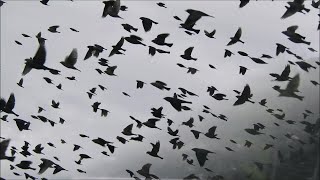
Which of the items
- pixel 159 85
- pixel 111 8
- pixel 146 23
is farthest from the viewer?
pixel 159 85

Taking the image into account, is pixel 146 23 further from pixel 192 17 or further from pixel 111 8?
pixel 192 17

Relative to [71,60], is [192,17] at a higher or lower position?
higher

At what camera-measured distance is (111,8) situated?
15.3 meters

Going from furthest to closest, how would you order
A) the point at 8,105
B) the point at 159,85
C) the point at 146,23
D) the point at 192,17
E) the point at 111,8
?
the point at 159,85 < the point at 146,23 < the point at 8,105 < the point at 111,8 < the point at 192,17

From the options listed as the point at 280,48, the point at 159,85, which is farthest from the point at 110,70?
the point at 280,48

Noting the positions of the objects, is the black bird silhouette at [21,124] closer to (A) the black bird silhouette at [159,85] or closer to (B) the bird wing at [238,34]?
(A) the black bird silhouette at [159,85]

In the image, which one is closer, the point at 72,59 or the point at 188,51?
the point at 72,59

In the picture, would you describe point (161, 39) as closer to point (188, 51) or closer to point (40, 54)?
point (188, 51)

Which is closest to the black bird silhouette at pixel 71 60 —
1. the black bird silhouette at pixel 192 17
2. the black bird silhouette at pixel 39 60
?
the black bird silhouette at pixel 39 60

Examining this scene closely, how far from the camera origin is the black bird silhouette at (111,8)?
1519cm

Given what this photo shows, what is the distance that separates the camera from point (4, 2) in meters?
17.2

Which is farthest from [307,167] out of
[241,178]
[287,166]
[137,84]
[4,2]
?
[4,2]

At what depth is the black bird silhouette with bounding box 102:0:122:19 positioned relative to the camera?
15188 mm

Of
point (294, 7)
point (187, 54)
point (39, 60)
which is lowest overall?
point (39, 60)
